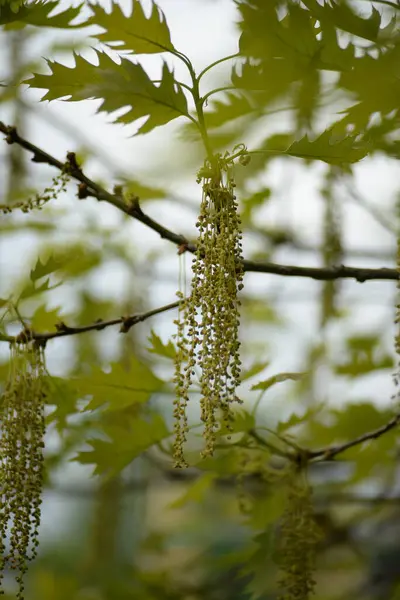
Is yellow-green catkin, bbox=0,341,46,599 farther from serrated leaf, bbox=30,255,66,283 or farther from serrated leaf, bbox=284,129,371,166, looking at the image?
serrated leaf, bbox=284,129,371,166

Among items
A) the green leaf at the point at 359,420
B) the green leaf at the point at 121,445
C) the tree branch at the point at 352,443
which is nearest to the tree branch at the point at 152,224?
the tree branch at the point at 352,443

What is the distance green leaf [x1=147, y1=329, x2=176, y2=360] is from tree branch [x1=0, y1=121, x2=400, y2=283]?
214mm

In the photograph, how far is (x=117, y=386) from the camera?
102 centimetres

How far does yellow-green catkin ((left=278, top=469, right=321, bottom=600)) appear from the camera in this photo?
38.9 inches

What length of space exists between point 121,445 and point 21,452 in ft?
0.88

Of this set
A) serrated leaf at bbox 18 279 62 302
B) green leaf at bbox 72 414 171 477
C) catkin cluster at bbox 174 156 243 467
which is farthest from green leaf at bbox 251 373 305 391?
serrated leaf at bbox 18 279 62 302

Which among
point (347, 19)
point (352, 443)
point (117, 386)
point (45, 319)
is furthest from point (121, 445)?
point (347, 19)

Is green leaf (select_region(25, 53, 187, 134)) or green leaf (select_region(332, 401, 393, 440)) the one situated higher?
green leaf (select_region(25, 53, 187, 134))

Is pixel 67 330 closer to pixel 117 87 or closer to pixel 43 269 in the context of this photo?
pixel 43 269

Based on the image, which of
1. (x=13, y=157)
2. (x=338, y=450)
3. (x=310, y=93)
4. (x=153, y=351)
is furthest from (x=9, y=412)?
(x=13, y=157)

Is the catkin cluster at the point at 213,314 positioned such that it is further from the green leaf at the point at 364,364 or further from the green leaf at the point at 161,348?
the green leaf at the point at 364,364

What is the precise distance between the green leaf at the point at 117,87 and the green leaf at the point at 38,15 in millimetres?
126

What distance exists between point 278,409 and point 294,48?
192 centimetres

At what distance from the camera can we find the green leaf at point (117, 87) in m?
0.74
